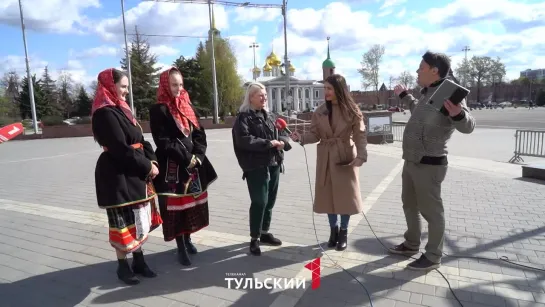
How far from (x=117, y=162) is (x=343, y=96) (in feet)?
7.33

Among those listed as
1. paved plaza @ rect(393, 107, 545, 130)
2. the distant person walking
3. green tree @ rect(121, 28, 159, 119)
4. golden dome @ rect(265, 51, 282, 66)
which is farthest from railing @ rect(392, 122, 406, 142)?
golden dome @ rect(265, 51, 282, 66)

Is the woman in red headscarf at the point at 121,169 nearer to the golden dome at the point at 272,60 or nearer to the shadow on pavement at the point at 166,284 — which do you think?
the shadow on pavement at the point at 166,284

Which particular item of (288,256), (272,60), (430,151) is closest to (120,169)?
(288,256)

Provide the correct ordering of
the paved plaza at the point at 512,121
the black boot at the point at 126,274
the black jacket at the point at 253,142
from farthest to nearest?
1. the paved plaza at the point at 512,121
2. the black jacket at the point at 253,142
3. the black boot at the point at 126,274

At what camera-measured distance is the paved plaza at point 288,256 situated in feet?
9.55

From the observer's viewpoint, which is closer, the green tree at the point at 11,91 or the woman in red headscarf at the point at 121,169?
the woman in red headscarf at the point at 121,169

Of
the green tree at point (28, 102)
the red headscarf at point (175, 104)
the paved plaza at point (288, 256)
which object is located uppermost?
the green tree at point (28, 102)

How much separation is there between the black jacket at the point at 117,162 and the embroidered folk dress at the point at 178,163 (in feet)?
0.96

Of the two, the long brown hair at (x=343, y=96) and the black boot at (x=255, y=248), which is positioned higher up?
the long brown hair at (x=343, y=96)

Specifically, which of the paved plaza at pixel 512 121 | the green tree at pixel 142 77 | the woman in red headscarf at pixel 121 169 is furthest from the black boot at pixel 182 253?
the green tree at pixel 142 77

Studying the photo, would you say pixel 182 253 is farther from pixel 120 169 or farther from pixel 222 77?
pixel 222 77

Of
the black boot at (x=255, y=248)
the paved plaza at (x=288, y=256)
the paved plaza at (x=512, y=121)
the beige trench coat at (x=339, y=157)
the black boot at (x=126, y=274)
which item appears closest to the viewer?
the paved plaza at (x=288, y=256)

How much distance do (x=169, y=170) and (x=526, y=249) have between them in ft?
12.5

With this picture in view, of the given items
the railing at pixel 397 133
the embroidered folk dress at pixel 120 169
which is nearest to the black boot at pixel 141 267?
the embroidered folk dress at pixel 120 169
